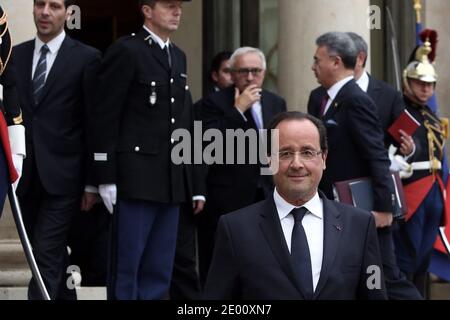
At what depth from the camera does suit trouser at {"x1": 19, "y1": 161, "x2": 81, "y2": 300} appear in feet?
29.5

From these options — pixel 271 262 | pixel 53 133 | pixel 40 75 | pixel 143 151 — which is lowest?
pixel 271 262

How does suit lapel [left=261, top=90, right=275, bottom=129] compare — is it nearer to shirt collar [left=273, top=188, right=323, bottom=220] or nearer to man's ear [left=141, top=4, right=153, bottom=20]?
man's ear [left=141, top=4, right=153, bottom=20]

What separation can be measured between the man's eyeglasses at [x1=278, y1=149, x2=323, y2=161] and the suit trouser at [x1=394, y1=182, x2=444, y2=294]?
4728mm

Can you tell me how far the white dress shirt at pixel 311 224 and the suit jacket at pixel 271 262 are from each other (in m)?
0.04

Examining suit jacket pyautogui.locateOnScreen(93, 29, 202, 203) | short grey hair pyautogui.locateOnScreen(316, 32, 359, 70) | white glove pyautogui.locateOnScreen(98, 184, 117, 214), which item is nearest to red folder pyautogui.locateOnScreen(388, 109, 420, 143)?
short grey hair pyautogui.locateOnScreen(316, 32, 359, 70)

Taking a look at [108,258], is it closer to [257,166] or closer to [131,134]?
[131,134]

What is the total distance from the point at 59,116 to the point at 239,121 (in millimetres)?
1676

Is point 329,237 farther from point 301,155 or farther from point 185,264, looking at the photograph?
point 185,264

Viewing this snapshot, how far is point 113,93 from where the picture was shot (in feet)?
30.7

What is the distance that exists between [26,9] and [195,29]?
4224 mm

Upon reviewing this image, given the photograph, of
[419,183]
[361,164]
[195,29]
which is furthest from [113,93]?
[195,29]

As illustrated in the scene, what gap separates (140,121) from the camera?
9.50 metres

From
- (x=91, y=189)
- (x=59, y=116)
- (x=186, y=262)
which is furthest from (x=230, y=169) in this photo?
(x=59, y=116)

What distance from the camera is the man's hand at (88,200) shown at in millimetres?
9312
